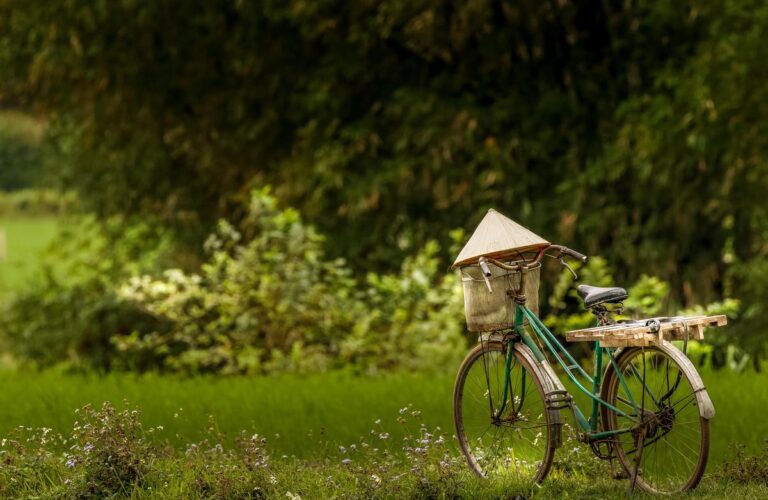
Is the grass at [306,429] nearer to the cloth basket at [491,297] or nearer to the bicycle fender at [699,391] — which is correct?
the bicycle fender at [699,391]

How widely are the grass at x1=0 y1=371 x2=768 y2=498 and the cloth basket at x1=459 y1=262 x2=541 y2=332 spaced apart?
0.67m

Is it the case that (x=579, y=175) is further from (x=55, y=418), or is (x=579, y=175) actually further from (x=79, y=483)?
(x=79, y=483)

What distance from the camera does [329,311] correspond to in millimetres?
10547

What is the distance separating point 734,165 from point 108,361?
6333 millimetres

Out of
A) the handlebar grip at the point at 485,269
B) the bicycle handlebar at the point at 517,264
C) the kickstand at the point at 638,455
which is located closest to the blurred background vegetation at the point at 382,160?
the bicycle handlebar at the point at 517,264

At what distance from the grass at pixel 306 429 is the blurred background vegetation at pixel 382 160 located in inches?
46.8

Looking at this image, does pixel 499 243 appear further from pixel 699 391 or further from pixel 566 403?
pixel 699 391

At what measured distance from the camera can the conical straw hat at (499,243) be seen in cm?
520

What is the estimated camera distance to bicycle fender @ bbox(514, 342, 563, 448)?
501 cm

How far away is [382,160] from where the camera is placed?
37.7 ft

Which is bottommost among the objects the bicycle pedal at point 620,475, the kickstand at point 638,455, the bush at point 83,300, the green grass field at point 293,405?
the bicycle pedal at point 620,475

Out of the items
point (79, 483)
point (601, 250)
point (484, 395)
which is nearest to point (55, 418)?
point (79, 483)

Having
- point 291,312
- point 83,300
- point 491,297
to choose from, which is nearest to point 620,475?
point 491,297

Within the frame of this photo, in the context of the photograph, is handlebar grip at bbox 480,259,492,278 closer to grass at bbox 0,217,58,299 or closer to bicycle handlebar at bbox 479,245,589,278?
bicycle handlebar at bbox 479,245,589,278
